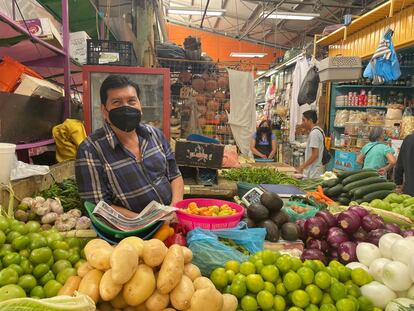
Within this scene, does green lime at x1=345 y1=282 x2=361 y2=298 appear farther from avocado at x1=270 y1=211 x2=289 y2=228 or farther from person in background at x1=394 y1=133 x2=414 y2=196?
person in background at x1=394 y1=133 x2=414 y2=196

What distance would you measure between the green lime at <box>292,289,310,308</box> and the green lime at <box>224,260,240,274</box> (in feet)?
0.94

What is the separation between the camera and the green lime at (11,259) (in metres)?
1.52

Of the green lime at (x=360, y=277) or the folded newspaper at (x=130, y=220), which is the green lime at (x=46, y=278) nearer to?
the folded newspaper at (x=130, y=220)

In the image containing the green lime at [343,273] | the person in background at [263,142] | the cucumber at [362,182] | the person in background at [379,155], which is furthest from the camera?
the person in background at [263,142]

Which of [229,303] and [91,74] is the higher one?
[91,74]

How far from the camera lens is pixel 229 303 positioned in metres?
1.46

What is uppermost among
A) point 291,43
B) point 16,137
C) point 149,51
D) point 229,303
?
point 291,43

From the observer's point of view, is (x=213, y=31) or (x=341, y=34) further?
(x=213, y=31)

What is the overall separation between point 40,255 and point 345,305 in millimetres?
1368

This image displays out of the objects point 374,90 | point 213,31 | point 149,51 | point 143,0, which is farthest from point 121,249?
point 213,31

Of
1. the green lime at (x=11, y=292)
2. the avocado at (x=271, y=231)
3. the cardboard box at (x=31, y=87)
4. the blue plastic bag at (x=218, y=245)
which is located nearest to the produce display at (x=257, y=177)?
the avocado at (x=271, y=231)

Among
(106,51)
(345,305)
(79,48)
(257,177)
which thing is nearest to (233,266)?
(345,305)

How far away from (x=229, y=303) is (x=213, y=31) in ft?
62.1

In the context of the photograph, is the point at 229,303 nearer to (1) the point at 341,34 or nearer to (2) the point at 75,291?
(2) the point at 75,291
